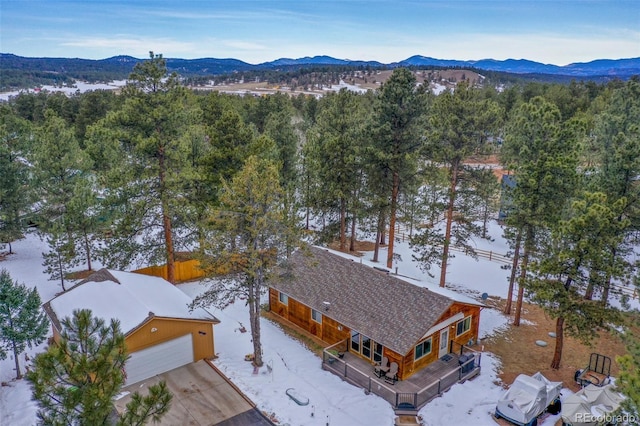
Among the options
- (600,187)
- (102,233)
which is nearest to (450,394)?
(600,187)

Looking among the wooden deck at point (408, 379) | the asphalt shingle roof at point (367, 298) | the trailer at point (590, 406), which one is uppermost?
the asphalt shingle roof at point (367, 298)

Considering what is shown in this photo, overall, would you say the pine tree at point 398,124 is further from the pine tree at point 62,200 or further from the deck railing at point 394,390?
the pine tree at point 62,200

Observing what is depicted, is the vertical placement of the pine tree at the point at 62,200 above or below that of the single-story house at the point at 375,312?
above

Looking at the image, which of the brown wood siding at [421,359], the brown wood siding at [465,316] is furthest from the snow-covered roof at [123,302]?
the brown wood siding at [465,316]

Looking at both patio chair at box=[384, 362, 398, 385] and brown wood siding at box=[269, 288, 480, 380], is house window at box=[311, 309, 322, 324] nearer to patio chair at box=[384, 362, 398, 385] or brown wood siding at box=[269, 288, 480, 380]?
brown wood siding at box=[269, 288, 480, 380]

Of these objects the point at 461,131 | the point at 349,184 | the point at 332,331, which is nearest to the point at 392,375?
the point at 332,331

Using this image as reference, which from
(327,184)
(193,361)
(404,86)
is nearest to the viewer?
(193,361)

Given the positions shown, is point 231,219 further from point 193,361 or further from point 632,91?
point 632,91
